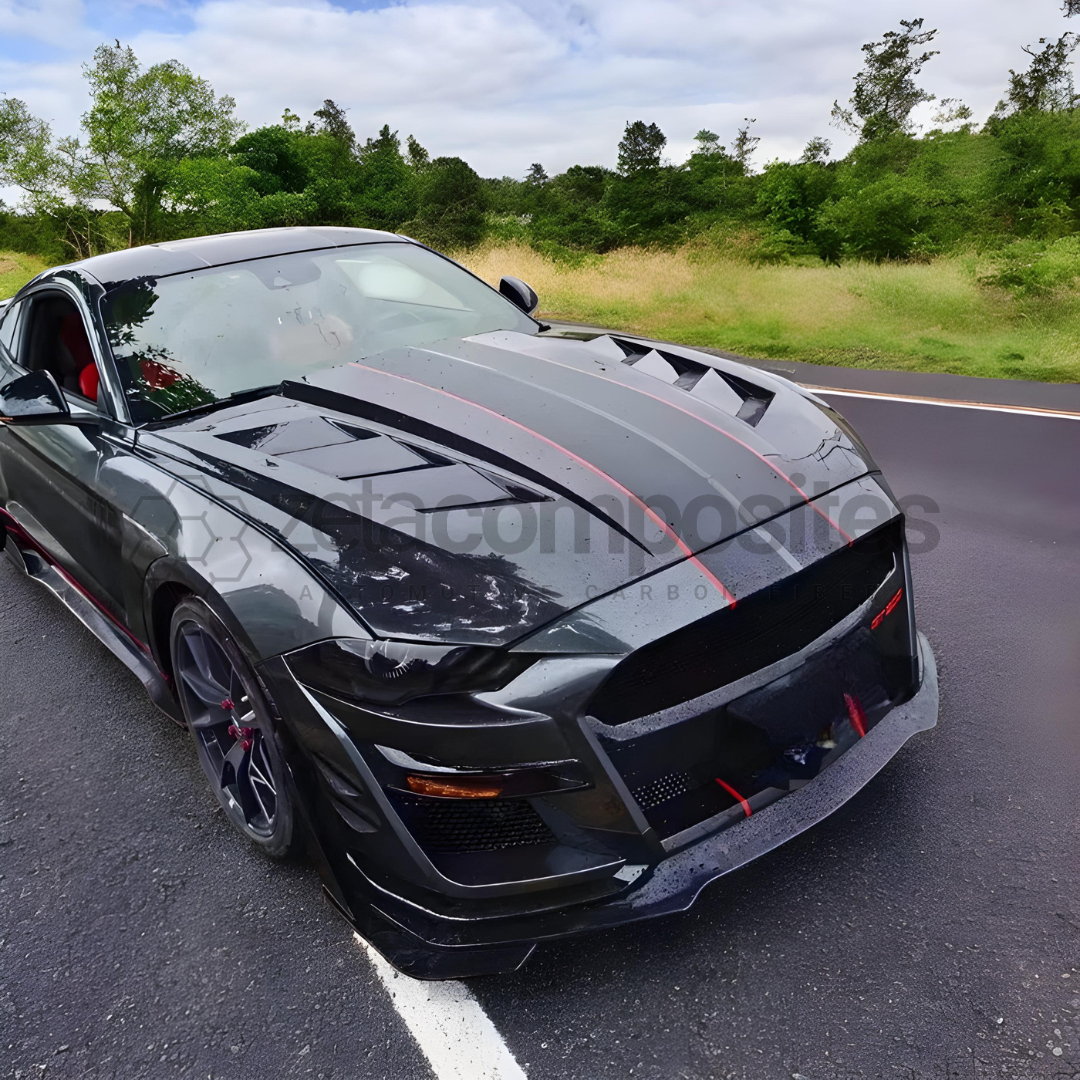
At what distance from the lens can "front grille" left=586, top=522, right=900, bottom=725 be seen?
5.32 feet

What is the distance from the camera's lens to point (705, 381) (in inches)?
102

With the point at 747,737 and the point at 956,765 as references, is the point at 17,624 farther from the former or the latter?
the point at 956,765

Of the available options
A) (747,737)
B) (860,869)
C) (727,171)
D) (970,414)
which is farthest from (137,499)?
(727,171)

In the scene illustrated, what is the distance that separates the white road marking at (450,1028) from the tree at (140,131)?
46.8 meters

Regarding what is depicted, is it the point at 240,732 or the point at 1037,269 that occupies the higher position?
the point at 1037,269

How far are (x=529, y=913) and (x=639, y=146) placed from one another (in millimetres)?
31437

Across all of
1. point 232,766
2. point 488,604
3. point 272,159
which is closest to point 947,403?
point 488,604

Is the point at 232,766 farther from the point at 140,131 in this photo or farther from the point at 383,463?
the point at 140,131

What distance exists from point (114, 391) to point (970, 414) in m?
5.75

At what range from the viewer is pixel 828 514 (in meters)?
2.00

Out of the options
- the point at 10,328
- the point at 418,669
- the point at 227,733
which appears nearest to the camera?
the point at 418,669

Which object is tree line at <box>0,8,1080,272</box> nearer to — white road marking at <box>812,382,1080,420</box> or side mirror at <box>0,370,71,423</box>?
white road marking at <box>812,382,1080,420</box>

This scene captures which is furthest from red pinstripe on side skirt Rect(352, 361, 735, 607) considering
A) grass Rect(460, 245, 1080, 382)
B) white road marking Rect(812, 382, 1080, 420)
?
grass Rect(460, 245, 1080, 382)

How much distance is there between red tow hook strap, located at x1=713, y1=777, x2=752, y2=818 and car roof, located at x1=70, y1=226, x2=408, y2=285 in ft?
8.23
